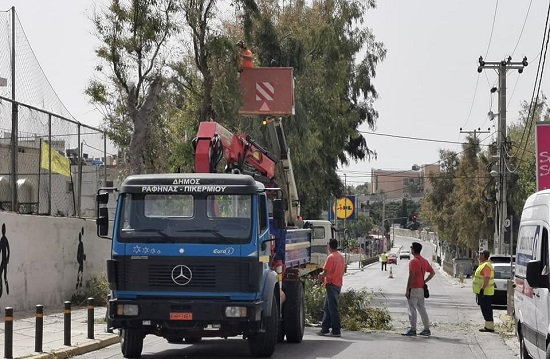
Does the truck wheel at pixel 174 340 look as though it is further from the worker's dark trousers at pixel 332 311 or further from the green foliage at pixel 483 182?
the green foliage at pixel 483 182

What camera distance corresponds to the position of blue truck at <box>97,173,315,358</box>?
47.1ft

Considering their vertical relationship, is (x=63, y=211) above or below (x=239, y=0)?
below

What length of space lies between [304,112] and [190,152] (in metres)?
7.33

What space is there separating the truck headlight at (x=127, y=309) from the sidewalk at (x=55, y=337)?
1417 millimetres

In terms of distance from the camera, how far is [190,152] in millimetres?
28812

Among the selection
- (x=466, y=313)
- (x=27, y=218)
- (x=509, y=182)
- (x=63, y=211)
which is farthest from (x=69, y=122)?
(x=509, y=182)

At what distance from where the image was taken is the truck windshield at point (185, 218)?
1450 centimetres

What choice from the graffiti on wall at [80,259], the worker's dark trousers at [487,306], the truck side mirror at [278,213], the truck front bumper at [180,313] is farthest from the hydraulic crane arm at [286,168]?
the truck front bumper at [180,313]

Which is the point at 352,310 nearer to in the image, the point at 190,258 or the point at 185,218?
the point at 185,218

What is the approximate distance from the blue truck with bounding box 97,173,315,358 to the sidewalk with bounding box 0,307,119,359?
4.87ft

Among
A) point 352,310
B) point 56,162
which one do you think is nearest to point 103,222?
point 352,310

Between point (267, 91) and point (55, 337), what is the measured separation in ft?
34.3

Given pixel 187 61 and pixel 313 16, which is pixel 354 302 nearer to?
pixel 187 61

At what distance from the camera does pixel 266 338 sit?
1520cm
